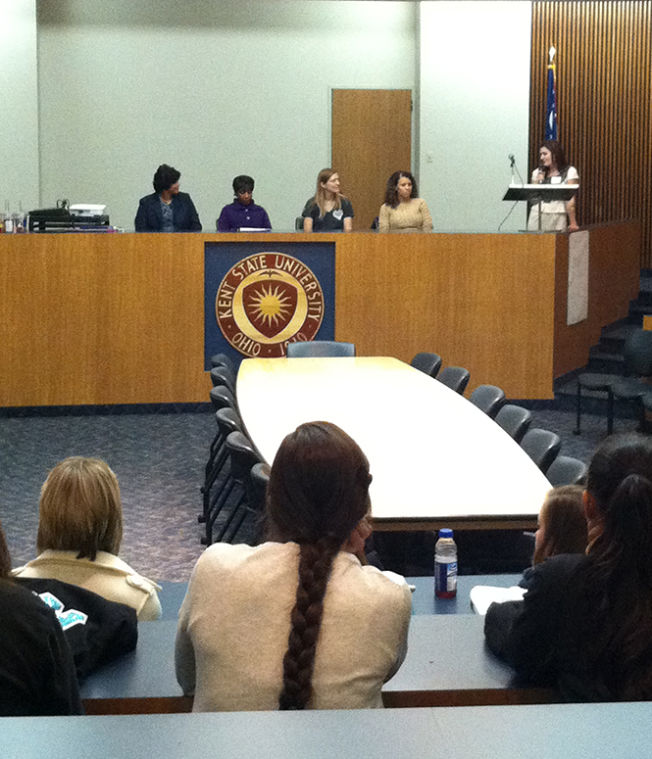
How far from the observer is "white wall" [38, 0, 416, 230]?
42.3 feet

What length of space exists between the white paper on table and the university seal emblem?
638 centimetres

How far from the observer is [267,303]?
987 centimetres

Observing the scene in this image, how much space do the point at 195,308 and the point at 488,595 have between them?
6.58 metres

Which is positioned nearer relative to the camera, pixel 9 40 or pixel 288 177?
pixel 9 40

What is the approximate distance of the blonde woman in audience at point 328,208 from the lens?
10383mm

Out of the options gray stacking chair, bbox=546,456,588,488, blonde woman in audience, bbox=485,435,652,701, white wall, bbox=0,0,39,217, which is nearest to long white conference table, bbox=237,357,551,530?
gray stacking chair, bbox=546,456,588,488

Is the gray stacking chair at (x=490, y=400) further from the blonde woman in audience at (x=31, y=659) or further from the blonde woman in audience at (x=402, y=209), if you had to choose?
the blonde woman in audience at (x=31, y=659)

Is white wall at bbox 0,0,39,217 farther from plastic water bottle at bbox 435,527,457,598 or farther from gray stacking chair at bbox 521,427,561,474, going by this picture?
plastic water bottle at bbox 435,527,457,598

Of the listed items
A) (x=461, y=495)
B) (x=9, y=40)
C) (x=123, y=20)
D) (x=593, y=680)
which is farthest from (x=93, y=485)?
(x=123, y=20)

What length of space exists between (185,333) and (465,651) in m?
7.07

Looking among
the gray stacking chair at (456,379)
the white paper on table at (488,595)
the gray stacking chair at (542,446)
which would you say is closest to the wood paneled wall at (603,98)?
the gray stacking chair at (456,379)

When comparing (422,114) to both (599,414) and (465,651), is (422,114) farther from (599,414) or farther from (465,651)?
(465,651)

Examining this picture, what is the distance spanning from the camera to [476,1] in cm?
1285

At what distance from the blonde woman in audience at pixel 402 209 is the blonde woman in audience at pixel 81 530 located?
7.37m
